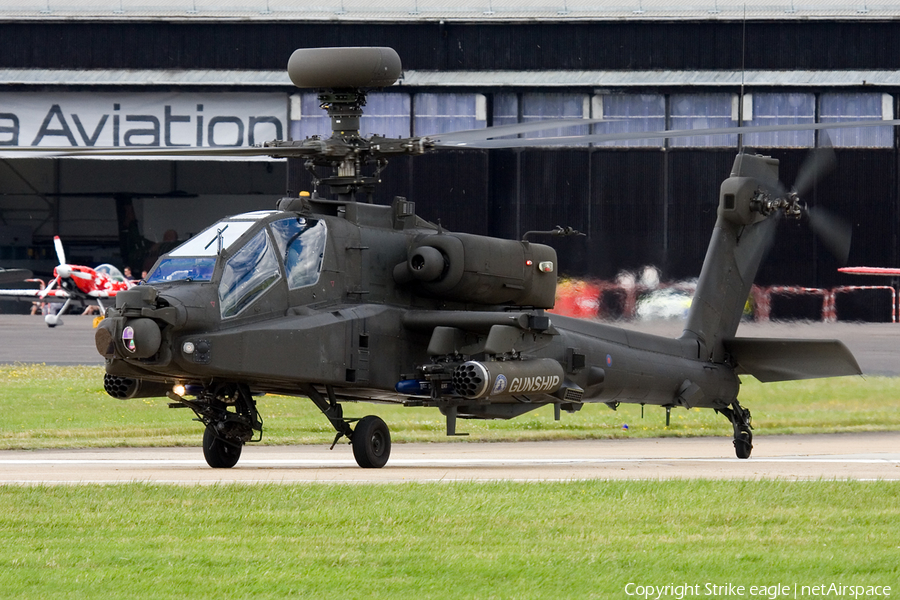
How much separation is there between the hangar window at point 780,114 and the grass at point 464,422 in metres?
17.0

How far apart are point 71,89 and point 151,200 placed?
31.5ft

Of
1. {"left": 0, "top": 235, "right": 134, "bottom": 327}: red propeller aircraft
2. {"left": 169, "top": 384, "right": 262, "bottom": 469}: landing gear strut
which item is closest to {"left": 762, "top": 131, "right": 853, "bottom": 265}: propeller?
A: {"left": 169, "top": 384, "right": 262, "bottom": 469}: landing gear strut

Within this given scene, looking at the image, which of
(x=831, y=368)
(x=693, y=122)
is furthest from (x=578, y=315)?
(x=831, y=368)

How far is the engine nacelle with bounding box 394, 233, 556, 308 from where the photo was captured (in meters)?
16.5

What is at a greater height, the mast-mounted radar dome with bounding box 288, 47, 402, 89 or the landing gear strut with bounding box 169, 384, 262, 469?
the mast-mounted radar dome with bounding box 288, 47, 402, 89

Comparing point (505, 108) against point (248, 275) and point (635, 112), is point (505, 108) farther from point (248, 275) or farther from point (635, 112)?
point (248, 275)

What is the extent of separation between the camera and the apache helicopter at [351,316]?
1451 centimetres

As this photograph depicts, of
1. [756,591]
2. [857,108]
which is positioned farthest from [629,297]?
[756,591]

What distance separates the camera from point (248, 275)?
14.9 m

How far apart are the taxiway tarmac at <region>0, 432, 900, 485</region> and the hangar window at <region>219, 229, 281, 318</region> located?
6.54 ft

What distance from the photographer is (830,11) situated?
41750 mm

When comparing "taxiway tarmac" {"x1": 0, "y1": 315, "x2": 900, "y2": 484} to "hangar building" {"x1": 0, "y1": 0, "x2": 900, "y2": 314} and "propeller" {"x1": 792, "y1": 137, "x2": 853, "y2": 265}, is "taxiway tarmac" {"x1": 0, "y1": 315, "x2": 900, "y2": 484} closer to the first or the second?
"propeller" {"x1": 792, "y1": 137, "x2": 853, "y2": 265}

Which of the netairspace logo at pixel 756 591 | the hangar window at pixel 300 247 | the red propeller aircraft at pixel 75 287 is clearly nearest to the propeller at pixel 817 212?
the hangar window at pixel 300 247

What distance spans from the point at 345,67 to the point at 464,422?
12796 mm
